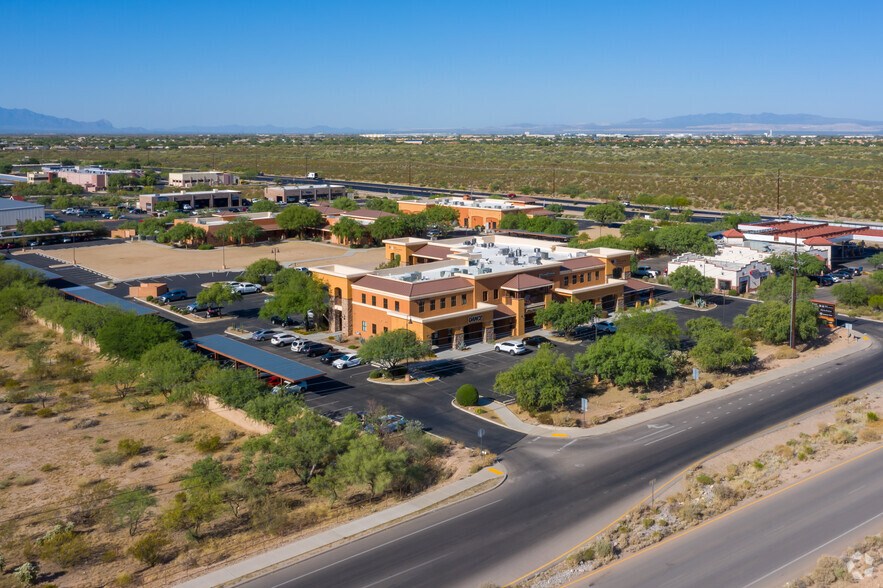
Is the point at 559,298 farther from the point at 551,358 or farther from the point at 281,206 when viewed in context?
the point at 281,206

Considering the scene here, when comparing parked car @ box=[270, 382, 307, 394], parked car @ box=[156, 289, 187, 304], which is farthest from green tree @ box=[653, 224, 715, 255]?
parked car @ box=[270, 382, 307, 394]

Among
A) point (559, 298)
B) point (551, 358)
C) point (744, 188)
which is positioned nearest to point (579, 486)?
point (551, 358)

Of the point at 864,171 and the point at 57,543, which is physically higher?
the point at 864,171

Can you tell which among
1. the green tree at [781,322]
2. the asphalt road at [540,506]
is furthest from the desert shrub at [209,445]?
the green tree at [781,322]

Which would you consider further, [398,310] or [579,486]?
[398,310]

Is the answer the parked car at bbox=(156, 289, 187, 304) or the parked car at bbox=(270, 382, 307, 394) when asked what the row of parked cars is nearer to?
the parked car at bbox=(270, 382, 307, 394)

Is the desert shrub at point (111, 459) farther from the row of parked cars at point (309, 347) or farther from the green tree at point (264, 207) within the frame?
the green tree at point (264, 207)
